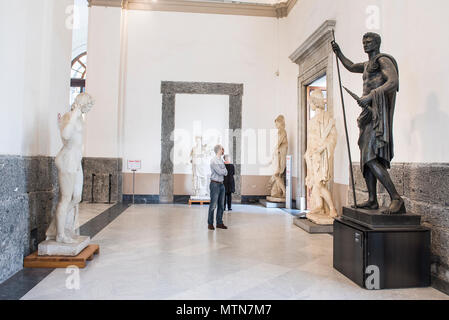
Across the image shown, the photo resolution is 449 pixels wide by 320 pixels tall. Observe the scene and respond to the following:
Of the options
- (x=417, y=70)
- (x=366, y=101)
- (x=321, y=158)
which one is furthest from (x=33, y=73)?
(x=321, y=158)

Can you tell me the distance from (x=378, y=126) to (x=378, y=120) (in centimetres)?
7

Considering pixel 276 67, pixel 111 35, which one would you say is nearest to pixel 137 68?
pixel 111 35

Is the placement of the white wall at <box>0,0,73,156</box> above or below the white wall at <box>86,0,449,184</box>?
below

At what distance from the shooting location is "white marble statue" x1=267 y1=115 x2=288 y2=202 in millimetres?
8836

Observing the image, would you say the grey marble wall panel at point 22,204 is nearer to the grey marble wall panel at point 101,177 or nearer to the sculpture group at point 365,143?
A: the sculpture group at point 365,143

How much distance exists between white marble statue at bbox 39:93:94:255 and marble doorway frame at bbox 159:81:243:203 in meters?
5.96

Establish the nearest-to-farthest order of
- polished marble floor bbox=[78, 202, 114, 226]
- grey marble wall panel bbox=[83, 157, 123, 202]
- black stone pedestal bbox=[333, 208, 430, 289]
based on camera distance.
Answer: black stone pedestal bbox=[333, 208, 430, 289]
polished marble floor bbox=[78, 202, 114, 226]
grey marble wall panel bbox=[83, 157, 123, 202]

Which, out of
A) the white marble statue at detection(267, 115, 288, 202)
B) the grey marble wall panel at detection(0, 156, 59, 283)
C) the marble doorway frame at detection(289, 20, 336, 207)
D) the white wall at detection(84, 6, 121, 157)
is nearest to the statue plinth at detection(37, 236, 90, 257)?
the grey marble wall panel at detection(0, 156, 59, 283)

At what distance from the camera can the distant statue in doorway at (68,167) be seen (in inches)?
140

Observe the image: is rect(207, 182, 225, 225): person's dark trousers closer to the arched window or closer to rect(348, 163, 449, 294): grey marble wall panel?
rect(348, 163, 449, 294): grey marble wall panel

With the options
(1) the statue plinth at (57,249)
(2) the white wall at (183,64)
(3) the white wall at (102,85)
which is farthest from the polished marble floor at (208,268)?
(2) the white wall at (183,64)

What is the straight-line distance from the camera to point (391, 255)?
305cm

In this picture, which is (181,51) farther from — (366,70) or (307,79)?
(366,70)
